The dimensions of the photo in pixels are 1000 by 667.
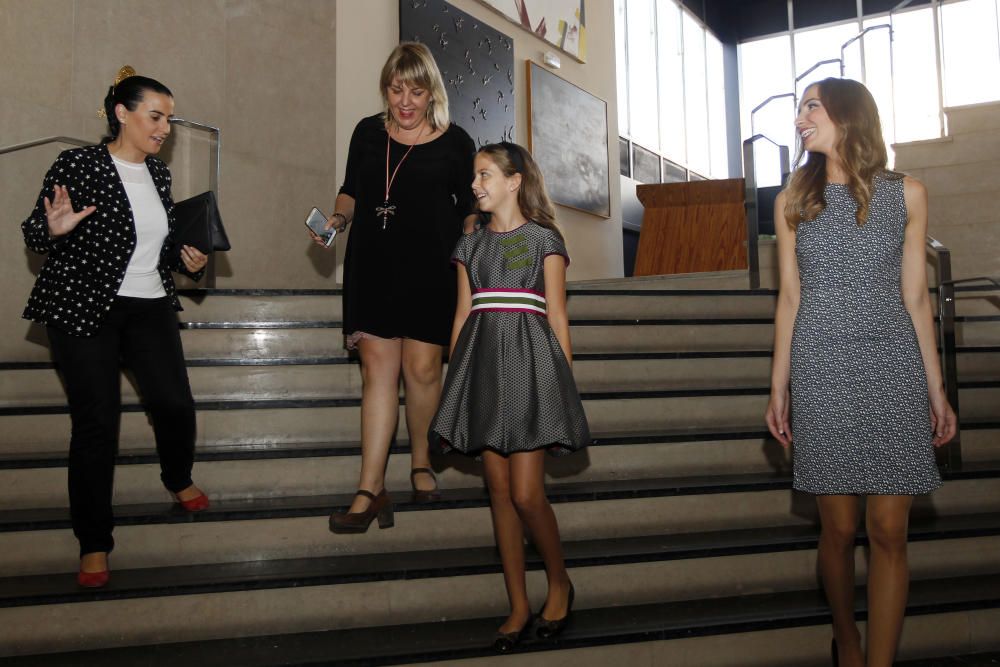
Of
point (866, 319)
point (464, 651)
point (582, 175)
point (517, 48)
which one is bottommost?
point (464, 651)

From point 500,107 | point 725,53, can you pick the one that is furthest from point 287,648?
point 725,53

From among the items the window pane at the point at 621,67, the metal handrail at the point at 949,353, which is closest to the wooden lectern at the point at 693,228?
the window pane at the point at 621,67

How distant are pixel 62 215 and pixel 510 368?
135cm

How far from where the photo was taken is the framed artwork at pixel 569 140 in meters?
8.34

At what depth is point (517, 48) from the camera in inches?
319

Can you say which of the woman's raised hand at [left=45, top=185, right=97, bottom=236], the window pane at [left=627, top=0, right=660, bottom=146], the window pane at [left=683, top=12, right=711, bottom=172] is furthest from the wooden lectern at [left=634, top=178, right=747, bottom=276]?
the woman's raised hand at [left=45, top=185, right=97, bottom=236]

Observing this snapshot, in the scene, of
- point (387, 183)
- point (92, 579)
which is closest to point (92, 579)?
point (92, 579)

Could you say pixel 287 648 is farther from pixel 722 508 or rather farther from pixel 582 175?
pixel 582 175

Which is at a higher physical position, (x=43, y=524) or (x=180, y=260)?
(x=180, y=260)

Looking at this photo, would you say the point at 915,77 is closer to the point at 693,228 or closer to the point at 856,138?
the point at 693,228

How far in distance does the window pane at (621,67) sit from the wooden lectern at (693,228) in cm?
254

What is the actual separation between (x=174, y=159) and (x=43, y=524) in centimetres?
214

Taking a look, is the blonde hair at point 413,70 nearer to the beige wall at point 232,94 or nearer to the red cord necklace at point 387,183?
the red cord necklace at point 387,183

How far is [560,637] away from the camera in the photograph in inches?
97.4
